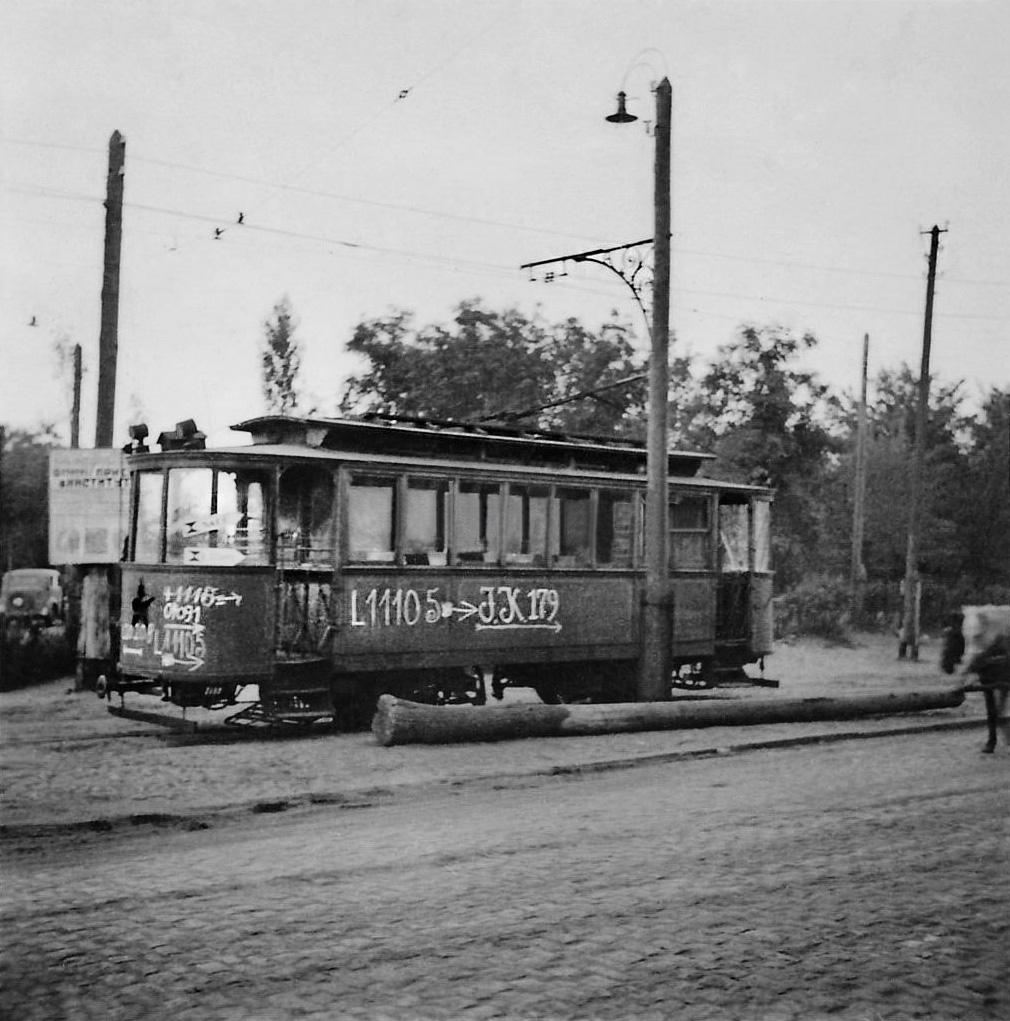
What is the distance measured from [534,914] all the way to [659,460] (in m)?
10.0

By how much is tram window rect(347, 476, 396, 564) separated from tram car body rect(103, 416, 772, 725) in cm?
2

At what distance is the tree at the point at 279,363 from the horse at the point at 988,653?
22.5 meters

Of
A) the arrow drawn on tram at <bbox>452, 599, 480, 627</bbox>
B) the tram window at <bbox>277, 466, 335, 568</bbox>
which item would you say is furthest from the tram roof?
the arrow drawn on tram at <bbox>452, 599, 480, 627</bbox>

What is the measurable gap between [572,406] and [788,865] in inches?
963

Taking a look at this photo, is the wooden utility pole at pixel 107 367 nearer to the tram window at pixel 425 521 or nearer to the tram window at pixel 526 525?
the tram window at pixel 425 521

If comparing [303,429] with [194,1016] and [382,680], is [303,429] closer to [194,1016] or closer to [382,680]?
[382,680]

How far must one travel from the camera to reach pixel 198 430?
14.2m

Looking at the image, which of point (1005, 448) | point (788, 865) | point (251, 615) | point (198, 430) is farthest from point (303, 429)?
point (1005, 448)

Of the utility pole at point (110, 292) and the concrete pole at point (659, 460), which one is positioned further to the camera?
the utility pole at point (110, 292)

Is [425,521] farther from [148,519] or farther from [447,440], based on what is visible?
[148,519]

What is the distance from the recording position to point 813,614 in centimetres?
3334

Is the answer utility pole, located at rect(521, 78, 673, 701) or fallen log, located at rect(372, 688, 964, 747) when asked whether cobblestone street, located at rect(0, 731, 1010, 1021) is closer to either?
fallen log, located at rect(372, 688, 964, 747)

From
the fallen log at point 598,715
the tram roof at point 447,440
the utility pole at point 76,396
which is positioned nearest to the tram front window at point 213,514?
the tram roof at point 447,440

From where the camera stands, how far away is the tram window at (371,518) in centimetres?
1433
